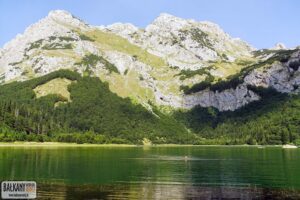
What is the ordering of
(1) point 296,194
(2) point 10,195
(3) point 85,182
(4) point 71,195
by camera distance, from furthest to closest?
(3) point 85,182, (1) point 296,194, (4) point 71,195, (2) point 10,195

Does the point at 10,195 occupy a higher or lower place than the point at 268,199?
higher

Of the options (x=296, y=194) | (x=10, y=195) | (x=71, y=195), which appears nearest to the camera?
(x=10, y=195)

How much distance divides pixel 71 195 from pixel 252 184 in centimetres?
4273

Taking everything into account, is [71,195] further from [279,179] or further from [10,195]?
[279,179]

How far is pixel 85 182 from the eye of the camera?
86.7 metres

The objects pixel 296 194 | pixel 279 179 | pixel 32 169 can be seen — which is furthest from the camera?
pixel 32 169

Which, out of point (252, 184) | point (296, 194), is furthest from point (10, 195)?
point (252, 184)

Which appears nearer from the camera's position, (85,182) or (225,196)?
(225,196)

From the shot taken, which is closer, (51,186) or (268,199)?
(268,199)

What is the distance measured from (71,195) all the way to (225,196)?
27.5 m

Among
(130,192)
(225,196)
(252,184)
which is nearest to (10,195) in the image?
(130,192)

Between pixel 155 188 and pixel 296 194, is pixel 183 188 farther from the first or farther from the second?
pixel 296 194

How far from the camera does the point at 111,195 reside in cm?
6994

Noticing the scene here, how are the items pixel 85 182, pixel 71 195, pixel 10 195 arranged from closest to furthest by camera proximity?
pixel 10 195
pixel 71 195
pixel 85 182
